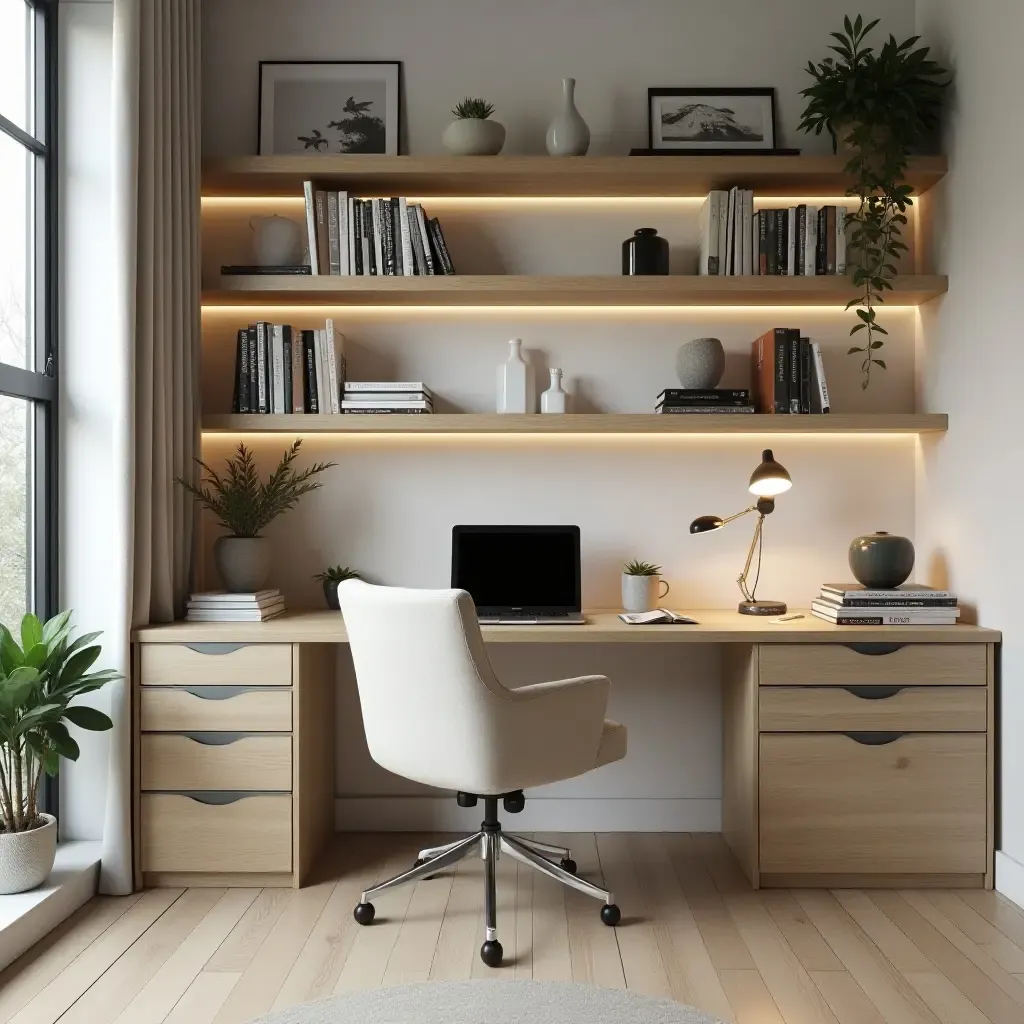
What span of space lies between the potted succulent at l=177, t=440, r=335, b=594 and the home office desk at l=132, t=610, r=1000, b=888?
286 mm

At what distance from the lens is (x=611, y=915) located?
2549 millimetres

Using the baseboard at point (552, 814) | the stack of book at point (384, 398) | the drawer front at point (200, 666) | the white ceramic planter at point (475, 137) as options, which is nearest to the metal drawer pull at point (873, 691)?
the baseboard at point (552, 814)

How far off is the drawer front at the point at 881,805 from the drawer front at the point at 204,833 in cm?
146

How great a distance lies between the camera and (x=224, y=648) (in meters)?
2.82

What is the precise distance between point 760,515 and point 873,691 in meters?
0.72

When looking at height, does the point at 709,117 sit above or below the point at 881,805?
above

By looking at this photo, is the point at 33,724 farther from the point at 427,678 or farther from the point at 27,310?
the point at 27,310

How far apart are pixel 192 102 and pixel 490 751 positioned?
229cm

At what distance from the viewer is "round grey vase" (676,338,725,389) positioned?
3240mm

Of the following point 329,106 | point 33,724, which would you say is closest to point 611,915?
point 33,724

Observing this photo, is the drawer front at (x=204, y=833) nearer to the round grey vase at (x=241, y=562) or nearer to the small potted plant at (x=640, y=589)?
the round grey vase at (x=241, y=562)

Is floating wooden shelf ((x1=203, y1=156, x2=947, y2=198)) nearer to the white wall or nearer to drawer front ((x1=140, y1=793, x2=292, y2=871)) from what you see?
the white wall

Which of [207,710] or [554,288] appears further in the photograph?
[554,288]

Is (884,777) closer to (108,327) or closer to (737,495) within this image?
(737,495)
